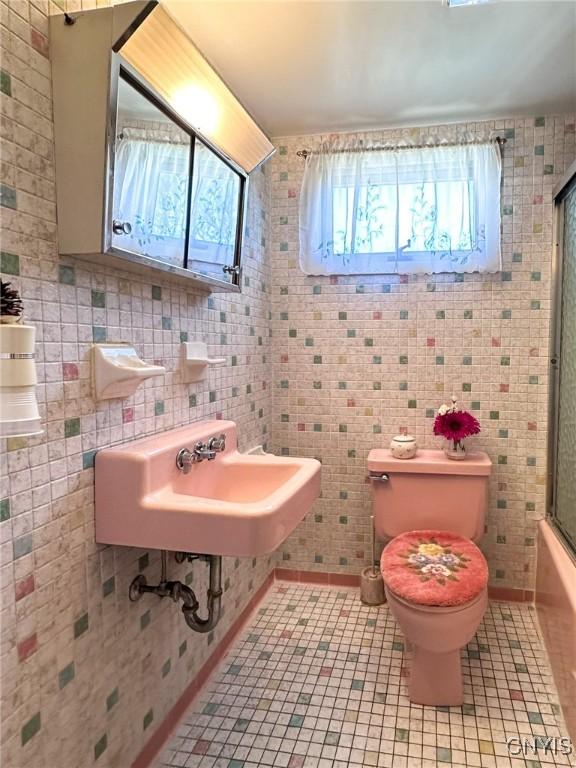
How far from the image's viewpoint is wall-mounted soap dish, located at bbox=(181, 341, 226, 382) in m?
1.69

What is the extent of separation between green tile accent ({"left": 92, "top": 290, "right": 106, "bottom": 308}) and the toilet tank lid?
55.1 inches

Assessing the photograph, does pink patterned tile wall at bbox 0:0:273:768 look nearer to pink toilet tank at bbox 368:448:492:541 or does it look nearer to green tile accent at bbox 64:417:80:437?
green tile accent at bbox 64:417:80:437

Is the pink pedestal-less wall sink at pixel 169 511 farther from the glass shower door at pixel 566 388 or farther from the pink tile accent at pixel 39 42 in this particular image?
the glass shower door at pixel 566 388

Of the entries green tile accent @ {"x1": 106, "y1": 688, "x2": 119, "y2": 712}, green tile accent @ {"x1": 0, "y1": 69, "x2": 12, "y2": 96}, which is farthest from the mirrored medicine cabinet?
green tile accent @ {"x1": 106, "y1": 688, "x2": 119, "y2": 712}

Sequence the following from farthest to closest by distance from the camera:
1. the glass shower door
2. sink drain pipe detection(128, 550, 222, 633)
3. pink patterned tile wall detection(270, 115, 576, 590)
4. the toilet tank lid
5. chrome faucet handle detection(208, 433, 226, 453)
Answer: pink patterned tile wall detection(270, 115, 576, 590) < the toilet tank lid < the glass shower door < chrome faucet handle detection(208, 433, 226, 453) < sink drain pipe detection(128, 550, 222, 633)

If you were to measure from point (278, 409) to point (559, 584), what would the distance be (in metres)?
1.38

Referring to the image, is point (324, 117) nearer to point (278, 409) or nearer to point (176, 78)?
point (176, 78)

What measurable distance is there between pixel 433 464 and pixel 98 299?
154cm

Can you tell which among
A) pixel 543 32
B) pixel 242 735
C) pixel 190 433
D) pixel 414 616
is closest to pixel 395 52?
→ pixel 543 32

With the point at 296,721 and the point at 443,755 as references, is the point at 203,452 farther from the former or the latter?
the point at 443,755

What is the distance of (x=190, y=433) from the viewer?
5.13 feet

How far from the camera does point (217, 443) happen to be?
5.48 ft

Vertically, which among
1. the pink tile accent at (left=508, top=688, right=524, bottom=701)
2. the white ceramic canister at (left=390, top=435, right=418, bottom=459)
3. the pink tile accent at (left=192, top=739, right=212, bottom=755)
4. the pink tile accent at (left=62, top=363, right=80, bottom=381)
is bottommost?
the pink tile accent at (left=192, top=739, right=212, bottom=755)

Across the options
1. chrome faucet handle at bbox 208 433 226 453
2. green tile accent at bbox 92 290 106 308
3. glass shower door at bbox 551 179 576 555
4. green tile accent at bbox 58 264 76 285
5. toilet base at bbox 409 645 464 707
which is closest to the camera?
green tile accent at bbox 58 264 76 285
